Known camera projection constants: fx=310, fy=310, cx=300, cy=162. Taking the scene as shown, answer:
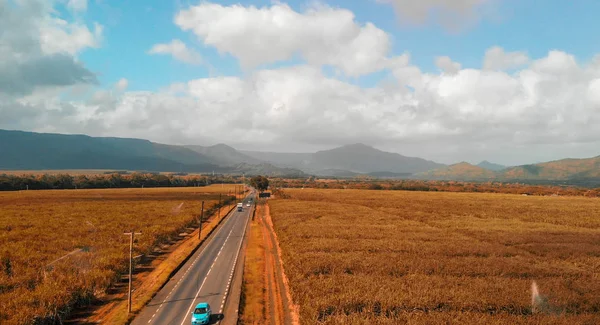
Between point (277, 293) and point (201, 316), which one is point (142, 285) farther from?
point (277, 293)

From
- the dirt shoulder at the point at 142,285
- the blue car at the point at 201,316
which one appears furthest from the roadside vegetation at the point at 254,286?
the dirt shoulder at the point at 142,285

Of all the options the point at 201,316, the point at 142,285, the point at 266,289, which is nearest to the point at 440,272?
the point at 266,289

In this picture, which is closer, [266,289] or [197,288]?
[197,288]

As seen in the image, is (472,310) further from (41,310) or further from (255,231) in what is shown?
(255,231)

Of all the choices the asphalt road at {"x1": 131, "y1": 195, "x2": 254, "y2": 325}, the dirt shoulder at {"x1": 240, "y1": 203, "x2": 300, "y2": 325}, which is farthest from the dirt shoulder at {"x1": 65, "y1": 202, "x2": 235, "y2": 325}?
the dirt shoulder at {"x1": 240, "y1": 203, "x2": 300, "y2": 325}

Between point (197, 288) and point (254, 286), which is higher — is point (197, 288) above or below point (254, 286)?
above

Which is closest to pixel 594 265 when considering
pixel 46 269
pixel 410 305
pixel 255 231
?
pixel 410 305
